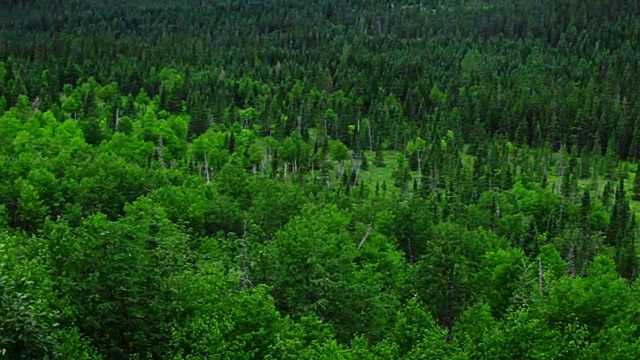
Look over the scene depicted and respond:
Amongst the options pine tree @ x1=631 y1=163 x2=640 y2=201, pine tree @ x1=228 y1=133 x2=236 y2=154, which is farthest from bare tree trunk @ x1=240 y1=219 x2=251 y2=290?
→ pine tree @ x1=631 y1=163 x2=640 y2=201

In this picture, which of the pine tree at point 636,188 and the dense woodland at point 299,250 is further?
the pine tree at point 636,188

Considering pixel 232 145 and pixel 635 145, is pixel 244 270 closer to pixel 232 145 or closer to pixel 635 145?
pixel 232 145

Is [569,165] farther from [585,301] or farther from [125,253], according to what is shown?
[125,253]

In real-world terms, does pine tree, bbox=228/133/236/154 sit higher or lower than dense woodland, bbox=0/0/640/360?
lower

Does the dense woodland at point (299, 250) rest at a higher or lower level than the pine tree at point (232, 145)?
higher

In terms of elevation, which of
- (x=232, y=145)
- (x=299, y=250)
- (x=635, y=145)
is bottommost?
(x=635, y=145)

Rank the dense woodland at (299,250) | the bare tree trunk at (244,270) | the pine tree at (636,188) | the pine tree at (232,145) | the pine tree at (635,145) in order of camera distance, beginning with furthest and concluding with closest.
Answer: the pine tree at (635,145)
the pine tree at (232,145)
the pine tree at (636,188)
the bare tree trunk at (244,270)
the dense woodland at (299,250)

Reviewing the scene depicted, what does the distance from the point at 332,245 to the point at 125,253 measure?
96.9 ft

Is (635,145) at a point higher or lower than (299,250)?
lower

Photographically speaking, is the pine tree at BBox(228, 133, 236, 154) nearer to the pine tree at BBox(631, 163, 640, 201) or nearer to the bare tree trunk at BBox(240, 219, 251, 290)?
the pine tree at BBox(631, 163, 640, 201)

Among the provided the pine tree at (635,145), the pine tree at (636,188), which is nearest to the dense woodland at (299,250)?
the pine tree at (636,188)

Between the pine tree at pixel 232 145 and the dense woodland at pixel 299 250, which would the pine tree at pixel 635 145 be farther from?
the pine tree at pixel 232 145

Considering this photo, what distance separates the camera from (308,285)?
60.2 m

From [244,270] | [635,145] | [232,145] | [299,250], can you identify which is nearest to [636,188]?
[635,145]
